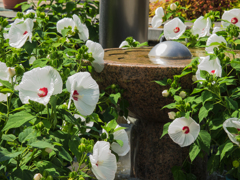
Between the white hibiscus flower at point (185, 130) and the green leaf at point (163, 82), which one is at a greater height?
the green leaf at point (163, 82)

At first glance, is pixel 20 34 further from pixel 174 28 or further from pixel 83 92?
pixel 174 28

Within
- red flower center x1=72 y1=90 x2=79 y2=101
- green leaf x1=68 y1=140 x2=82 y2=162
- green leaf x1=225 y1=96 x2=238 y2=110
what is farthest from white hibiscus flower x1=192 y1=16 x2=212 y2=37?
green leaf x1=68 y1=140 x2=82 y2=162

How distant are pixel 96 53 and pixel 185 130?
0.65 metres

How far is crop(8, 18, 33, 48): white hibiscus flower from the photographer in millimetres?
2102

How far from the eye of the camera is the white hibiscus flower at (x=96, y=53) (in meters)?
1.97

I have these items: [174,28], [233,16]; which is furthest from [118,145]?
[233,16]

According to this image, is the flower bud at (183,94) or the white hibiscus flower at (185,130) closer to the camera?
the white hibiscus flower at (185,130)

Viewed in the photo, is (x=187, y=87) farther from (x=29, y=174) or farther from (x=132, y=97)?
(x=29, y=174)

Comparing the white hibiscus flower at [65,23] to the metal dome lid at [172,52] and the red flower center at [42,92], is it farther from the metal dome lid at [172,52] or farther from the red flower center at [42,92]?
the red flower center at [42,92]

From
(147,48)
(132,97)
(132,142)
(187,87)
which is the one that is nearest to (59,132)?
(132,97)

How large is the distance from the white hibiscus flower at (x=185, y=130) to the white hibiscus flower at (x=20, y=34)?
3.20ft

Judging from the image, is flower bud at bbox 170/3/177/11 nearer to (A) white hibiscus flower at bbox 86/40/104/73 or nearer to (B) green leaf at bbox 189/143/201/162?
(A) white hibiscus flower at bbox 86/40/104/73

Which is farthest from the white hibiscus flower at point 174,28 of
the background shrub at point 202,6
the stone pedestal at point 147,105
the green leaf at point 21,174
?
the background shrub at point 202,6

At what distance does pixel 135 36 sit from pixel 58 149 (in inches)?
75.3
